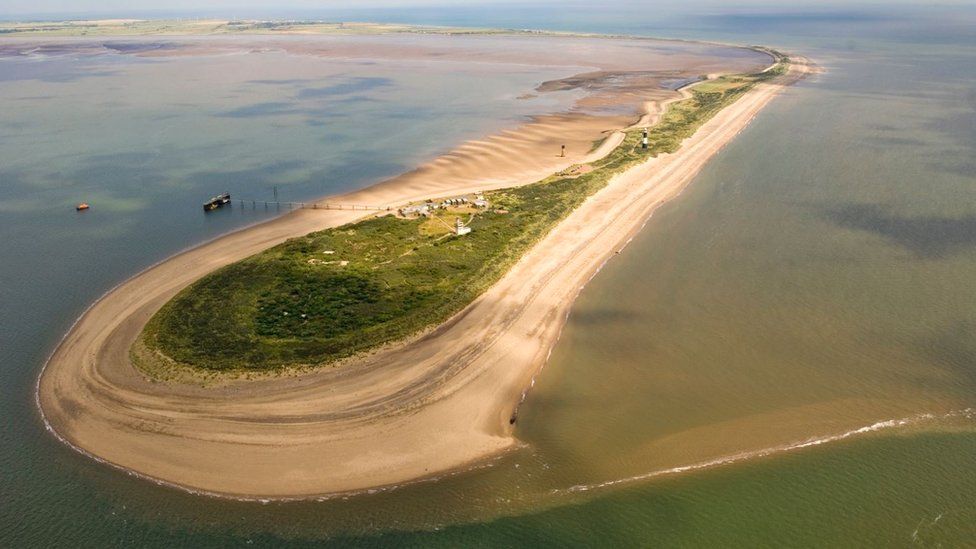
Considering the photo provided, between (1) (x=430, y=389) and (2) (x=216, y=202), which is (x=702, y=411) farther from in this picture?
(2) (x=216, y=202)

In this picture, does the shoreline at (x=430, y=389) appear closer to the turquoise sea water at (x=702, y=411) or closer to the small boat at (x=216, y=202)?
the turquoise sea water at (x=702, y=411)

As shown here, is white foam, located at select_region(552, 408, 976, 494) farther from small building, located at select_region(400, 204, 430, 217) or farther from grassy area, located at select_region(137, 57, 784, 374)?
small building, located at select_region(400, 204, 430, 217)

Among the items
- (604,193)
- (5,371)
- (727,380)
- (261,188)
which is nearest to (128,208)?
(261,188)

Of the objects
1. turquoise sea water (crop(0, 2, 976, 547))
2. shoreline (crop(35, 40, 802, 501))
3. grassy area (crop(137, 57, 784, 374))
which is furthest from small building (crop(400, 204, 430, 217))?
turquoise sea water (crop(0, 2, 976, 547))

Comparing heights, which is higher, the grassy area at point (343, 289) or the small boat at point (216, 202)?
the small boat at point (216, 202)

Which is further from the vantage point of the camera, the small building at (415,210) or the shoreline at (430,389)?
the small building at (415,210)

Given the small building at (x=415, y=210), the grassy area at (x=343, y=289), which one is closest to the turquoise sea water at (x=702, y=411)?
the grassy area at (x=343, y=289)

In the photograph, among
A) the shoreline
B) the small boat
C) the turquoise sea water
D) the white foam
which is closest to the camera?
the turquoise sea water
